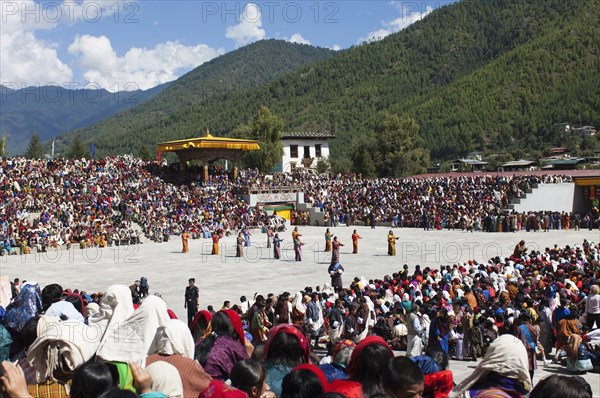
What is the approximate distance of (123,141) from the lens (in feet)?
486

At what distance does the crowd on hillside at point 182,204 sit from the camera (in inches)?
1268

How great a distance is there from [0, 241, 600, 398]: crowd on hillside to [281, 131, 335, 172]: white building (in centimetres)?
6351

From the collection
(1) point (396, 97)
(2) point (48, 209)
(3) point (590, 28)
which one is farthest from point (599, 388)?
(1) point (396, 97)

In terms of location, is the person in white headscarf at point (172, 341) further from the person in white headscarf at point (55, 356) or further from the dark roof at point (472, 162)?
the dark roof at point (472, 162)

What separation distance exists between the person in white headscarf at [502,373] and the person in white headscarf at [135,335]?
2392mm

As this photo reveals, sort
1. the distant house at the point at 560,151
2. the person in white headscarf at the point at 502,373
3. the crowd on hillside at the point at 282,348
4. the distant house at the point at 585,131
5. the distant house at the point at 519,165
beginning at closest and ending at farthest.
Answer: the crowd on hillside at the point at 282,348
the person in white headscarf at the point at 502,373
the distant house at the point at 519,165
the distant house at the point at 560,151
the distant house at the point at 585,131

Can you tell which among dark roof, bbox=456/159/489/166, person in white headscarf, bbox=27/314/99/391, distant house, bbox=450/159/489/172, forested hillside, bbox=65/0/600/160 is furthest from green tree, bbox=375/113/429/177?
person in white headscarf, bbox=27/314/99/391

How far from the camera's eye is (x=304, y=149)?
250 ft

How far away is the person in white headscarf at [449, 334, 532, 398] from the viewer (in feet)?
14.5

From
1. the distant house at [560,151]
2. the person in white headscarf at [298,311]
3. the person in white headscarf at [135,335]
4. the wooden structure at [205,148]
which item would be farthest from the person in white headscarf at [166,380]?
the distant house at [560,151]

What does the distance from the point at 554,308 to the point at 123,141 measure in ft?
478

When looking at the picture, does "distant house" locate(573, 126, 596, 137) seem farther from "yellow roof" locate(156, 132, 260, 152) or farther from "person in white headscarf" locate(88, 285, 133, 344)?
"person in white headscarf" locate(88, 285, 133, 344)

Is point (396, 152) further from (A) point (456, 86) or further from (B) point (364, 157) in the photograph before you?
(A) point (456, 86)

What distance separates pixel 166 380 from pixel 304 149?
2844 inches
